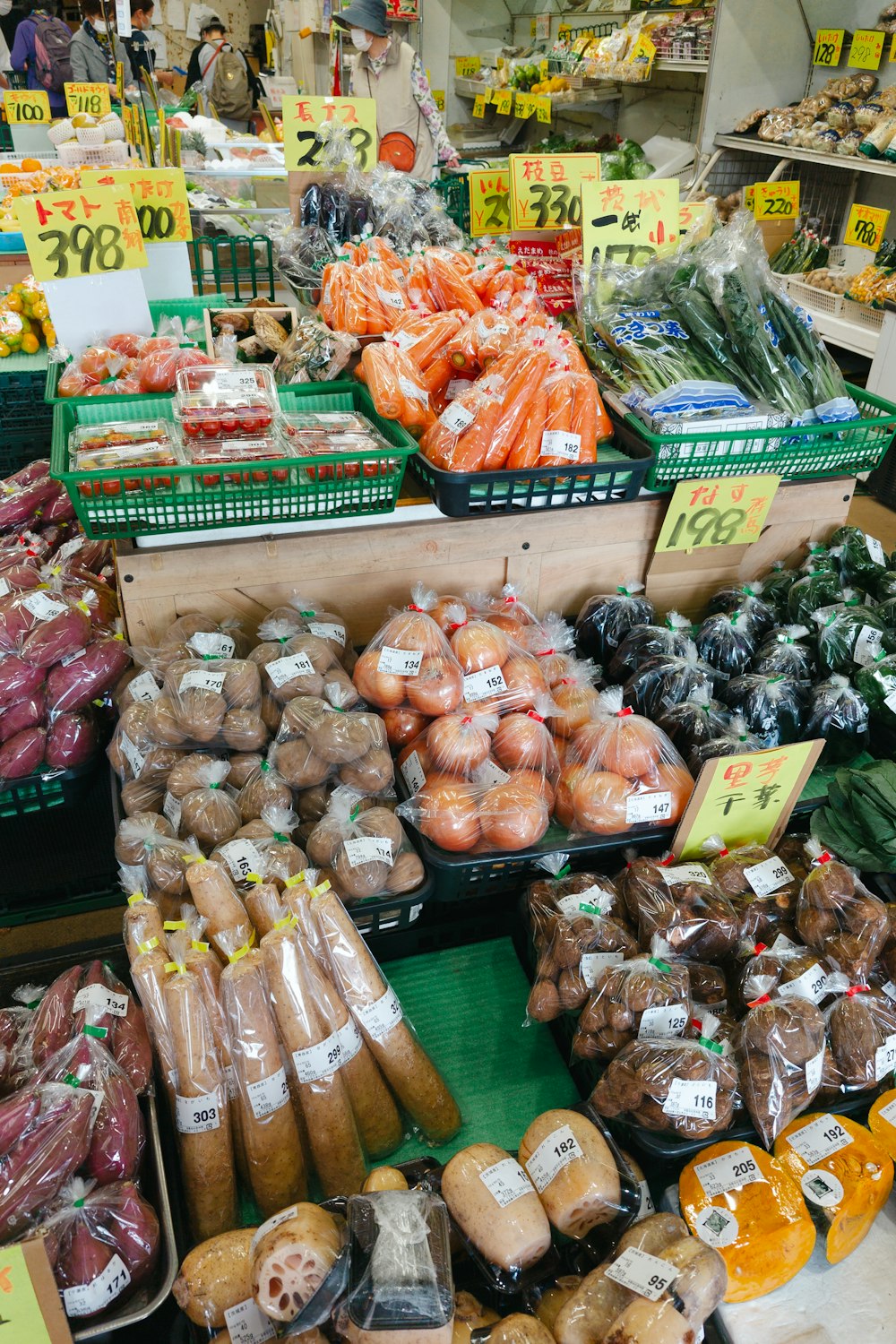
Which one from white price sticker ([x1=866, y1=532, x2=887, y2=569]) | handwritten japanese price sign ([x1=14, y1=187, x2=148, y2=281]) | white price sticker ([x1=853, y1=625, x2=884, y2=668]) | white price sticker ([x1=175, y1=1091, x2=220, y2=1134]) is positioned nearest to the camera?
white price sticker ([x1=175, y1=1091, x2=220, y2=1134])

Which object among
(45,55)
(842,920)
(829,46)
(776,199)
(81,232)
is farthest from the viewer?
(45,55)

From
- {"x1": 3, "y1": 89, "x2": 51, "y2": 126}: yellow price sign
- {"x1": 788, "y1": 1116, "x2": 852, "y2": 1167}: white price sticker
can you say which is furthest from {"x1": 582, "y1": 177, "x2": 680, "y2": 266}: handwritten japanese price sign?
{"x1": 3, "y1": 89, "x2": 51, "y2": 126}: yellow price sign

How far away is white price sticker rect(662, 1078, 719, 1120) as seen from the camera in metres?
1.26

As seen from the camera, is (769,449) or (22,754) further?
(769,449)

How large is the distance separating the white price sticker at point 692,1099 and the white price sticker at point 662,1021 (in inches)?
3.4

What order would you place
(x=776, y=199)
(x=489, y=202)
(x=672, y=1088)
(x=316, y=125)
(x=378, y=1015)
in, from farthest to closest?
(x=776, y=199) < (x=489, y=202) < (x=316, y=125) < (x=378, y=1015) < (x=672, y=1088)

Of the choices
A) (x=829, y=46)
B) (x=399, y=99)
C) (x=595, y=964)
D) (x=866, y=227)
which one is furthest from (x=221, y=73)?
(x=595, y=964)

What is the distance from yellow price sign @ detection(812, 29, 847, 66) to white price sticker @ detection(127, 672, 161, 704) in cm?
557

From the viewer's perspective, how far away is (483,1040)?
1658 millimetres

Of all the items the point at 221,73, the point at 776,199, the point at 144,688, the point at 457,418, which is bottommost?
the point at 144,688

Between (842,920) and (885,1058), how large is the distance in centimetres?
22

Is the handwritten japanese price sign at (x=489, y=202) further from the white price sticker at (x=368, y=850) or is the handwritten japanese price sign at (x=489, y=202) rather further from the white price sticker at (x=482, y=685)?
the white price sticker at (x=368, y=850)

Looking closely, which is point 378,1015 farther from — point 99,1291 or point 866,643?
point 866,643

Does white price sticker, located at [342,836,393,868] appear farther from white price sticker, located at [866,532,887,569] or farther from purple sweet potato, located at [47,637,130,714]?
white price sticker, located at [866,532,887,569]
